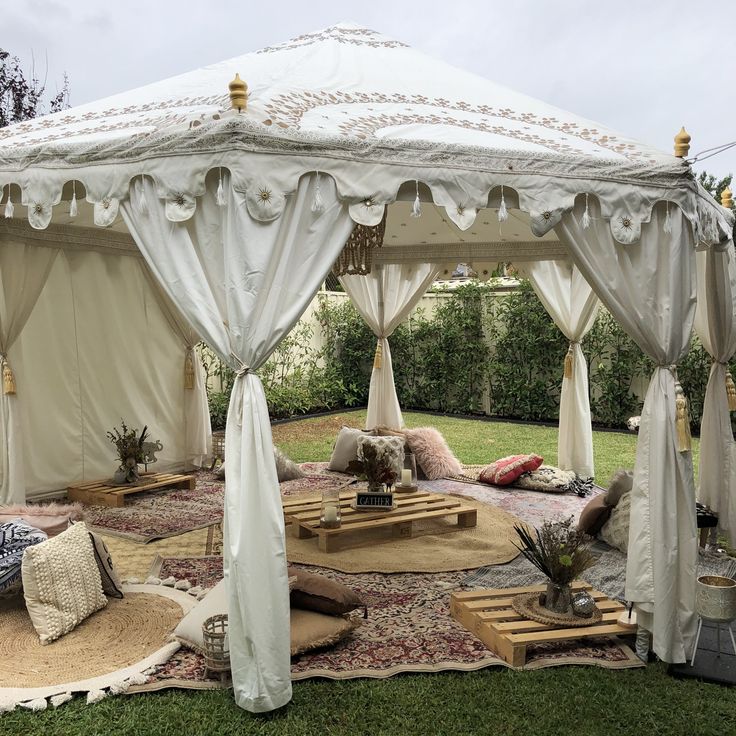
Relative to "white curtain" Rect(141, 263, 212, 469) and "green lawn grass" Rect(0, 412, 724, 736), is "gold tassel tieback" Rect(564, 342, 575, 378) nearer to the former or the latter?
"white curtain" Rect(141, 263, 212, 469)

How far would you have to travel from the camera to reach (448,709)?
2.89 meters

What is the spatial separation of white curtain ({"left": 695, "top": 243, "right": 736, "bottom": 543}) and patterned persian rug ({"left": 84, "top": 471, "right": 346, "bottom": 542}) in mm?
3150

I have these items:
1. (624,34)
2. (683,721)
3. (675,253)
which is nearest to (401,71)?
(675,253)

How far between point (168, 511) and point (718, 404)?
4.12 metres

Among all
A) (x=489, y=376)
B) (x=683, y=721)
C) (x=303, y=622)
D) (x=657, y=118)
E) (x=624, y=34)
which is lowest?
(x=683, y=721)

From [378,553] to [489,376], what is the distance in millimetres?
6675

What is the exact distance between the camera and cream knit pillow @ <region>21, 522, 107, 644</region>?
345 centimetres

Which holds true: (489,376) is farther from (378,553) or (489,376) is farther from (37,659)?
(37,659)

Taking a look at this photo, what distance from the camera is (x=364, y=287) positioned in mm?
8055

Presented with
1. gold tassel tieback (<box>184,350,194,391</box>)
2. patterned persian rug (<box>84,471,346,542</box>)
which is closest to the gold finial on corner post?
patterned persian rug (<box>84,471,346,542</box>)

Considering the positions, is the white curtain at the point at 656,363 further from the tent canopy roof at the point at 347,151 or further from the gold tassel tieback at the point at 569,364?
the gold tassel tieback at the point at 569,364

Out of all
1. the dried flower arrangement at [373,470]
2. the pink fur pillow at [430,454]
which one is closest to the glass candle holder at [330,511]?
the dried flower arrangement at [373,470]

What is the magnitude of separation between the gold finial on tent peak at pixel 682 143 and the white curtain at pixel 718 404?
1.45 metres

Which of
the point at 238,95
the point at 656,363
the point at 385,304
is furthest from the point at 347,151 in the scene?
the point at 385,304
